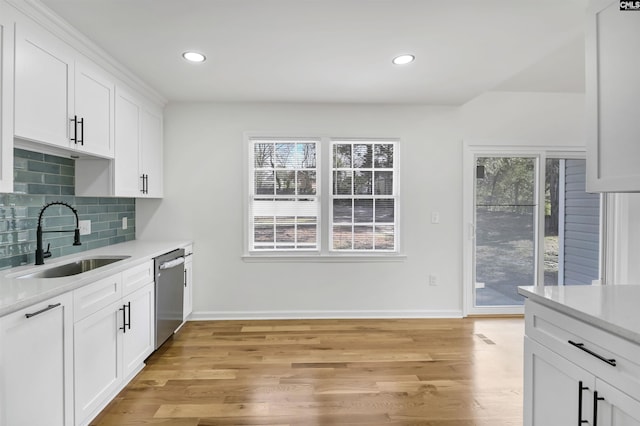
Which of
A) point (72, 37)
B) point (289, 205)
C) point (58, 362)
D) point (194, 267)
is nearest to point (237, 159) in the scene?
point (289, 205)

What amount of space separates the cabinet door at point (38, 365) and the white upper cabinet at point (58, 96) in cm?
99

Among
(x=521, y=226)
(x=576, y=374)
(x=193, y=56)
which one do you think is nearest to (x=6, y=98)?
(x=193, y=56)

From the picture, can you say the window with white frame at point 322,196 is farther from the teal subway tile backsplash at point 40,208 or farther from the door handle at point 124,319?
the door handle at point 124,319

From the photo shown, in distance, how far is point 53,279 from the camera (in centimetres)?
174

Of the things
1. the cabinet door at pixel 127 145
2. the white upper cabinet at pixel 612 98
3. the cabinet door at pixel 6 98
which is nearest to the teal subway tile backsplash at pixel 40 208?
the cabinet door at pixel 127 145

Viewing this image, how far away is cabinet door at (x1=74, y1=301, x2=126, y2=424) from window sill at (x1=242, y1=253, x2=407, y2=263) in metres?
1.61

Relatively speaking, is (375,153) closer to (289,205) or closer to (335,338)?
(289,205)

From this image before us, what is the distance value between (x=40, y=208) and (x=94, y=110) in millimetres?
809

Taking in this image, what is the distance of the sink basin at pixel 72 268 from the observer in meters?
2.12

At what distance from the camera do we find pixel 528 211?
12.5ft

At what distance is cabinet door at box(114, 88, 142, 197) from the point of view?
2.75 meters

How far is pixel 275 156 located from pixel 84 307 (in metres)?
2.40

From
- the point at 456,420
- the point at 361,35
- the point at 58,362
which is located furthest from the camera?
the point at 361,35

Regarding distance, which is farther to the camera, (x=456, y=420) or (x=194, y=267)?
(x=194, y=267)
